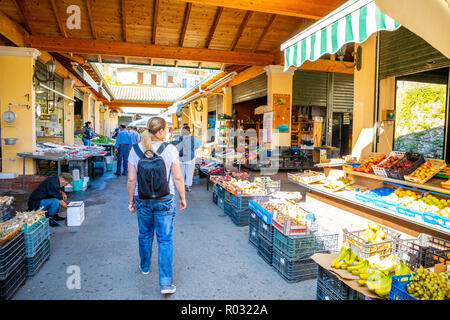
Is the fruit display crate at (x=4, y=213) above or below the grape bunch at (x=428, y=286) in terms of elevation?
below

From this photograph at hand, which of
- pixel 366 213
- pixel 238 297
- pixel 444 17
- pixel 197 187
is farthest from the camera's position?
pixel 197 187

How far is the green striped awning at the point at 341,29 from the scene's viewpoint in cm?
321

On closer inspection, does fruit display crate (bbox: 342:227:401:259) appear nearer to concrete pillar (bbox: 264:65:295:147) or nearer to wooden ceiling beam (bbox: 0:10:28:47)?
concrete pillar (bbox: 264:65:295:147)

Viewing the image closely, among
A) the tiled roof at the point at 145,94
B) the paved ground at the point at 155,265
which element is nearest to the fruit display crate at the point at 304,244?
the paved ground at the point at 155,265

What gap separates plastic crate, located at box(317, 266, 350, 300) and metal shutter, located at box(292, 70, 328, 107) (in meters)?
9.47

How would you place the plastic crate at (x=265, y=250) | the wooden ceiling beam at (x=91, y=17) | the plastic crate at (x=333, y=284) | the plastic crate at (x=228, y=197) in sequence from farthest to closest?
the wooden ceiling beam at (x=91, y=17)
the plastic crate at (x=228, y=197)
the plastic crate at (x=265, y=250)
the plastic crate at (x=333, y=284)

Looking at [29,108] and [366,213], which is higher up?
[29,108]

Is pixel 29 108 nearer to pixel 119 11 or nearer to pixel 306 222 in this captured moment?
pixel 119 11

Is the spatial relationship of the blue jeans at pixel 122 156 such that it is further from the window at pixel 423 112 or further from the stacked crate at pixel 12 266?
the window at pixel 423 112

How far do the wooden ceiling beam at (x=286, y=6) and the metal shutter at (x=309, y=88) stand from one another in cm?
457

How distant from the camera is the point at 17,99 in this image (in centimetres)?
852

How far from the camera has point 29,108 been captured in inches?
339
